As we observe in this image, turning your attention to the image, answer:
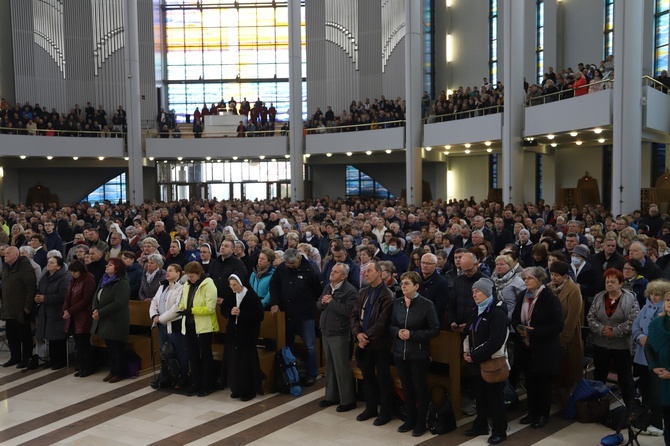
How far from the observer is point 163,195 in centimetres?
3291

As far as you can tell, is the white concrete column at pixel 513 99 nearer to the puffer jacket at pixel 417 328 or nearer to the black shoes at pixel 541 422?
the black shoes at pixel 541 422

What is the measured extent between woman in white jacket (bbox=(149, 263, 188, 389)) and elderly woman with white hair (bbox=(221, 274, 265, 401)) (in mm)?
598

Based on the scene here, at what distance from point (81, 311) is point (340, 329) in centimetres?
353

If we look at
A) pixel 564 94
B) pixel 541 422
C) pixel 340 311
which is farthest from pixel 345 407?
pixel 564 94

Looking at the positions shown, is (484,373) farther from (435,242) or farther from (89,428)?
(435,242)

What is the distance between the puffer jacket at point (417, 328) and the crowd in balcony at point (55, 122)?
23.9 m

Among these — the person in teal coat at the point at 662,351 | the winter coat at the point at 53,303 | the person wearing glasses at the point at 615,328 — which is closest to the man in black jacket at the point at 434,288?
the person wearing glasses at the point at 615,328

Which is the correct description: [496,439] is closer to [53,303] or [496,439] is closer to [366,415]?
[366,415]

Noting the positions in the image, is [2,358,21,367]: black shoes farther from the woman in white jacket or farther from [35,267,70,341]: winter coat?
the woman in white jacket

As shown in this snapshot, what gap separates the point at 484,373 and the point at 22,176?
100 ft

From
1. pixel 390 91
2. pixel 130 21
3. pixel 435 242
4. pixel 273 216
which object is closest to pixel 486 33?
pixel 390 91

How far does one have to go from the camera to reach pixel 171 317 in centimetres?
788

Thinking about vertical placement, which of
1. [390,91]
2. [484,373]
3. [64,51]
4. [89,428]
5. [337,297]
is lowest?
[89,428]

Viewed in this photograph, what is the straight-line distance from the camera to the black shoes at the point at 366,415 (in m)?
6.98
